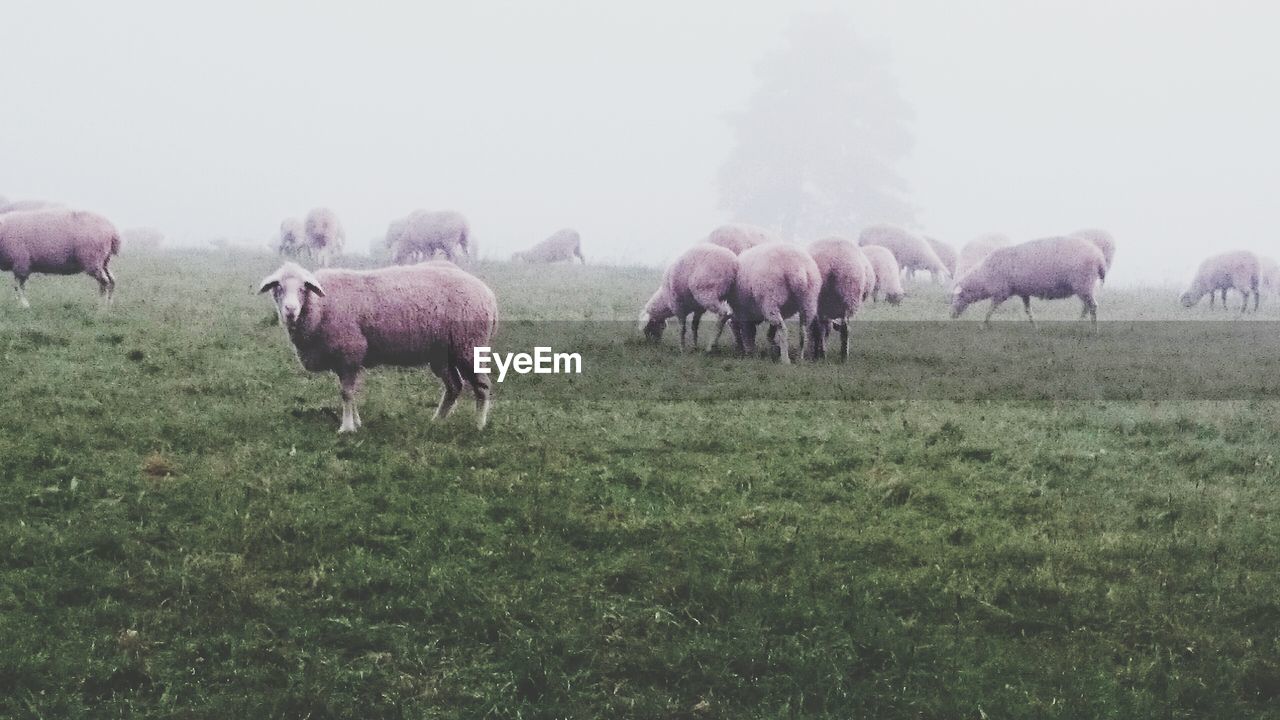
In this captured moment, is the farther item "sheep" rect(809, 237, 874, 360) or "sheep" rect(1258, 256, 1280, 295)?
"sheep" rect(1258, 256, 1280, 295)

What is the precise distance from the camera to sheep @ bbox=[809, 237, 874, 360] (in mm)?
15961

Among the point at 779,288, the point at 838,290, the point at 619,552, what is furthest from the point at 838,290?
the point at 619,552

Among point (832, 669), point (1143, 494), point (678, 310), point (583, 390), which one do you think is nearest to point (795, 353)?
point (678, 310)

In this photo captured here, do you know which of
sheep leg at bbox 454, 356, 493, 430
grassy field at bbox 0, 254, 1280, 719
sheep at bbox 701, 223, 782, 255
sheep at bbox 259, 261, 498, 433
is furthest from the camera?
sheep at bbox 701, 223, 782, 255

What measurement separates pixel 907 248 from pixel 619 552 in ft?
92.2

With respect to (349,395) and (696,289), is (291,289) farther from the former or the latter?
(696,289)

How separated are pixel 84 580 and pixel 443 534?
225cm

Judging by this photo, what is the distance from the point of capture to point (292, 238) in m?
33.8

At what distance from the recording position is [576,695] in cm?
552

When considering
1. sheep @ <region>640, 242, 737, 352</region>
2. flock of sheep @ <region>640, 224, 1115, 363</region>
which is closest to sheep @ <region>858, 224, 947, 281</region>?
flock of sheep @ <region>640, 224, 1115, 363</region>

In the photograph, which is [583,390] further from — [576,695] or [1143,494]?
[576,695]

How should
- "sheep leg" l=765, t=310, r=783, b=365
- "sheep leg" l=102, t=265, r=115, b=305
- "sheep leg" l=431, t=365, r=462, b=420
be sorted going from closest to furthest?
"sheep leg" l=431, t=365, r=462, b=420 < "sheep leg" l=765, t=310, r=783, b=365 < "sheep leg" l=102, t=265, r=115, b=305

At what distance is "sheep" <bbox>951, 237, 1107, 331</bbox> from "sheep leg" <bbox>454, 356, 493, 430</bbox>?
1296 centimetres

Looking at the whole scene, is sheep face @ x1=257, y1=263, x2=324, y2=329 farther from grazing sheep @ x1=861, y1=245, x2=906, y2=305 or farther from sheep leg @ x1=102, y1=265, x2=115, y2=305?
grazing sheep @ x1=861, y1=245, x2=906, y2=305
